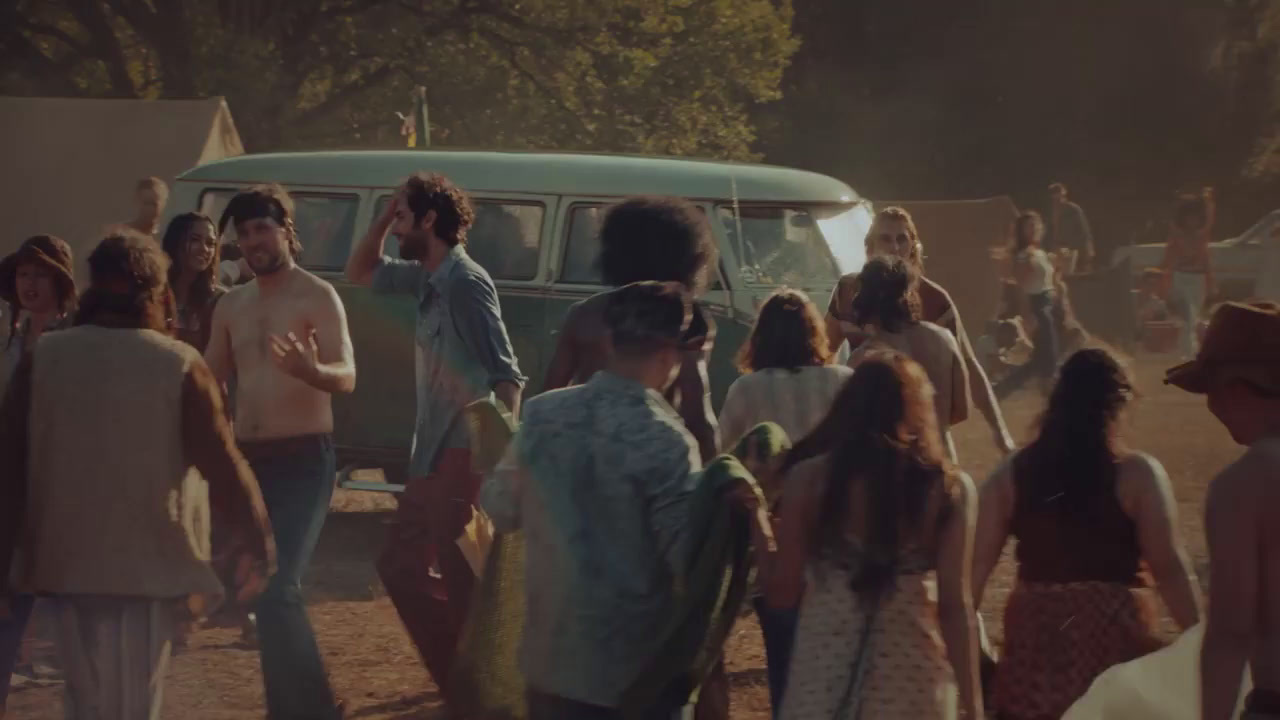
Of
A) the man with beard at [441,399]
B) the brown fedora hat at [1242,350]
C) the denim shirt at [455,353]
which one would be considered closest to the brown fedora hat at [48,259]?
the man with beard at [441,399]

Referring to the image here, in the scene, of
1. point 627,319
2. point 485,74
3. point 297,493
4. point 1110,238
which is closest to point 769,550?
point 627,319

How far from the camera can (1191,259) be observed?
76.7 feet

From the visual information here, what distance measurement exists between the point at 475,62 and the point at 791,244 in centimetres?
2106

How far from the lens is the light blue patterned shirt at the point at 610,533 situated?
13.9ft

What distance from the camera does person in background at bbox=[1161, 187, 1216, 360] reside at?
75.1 ft

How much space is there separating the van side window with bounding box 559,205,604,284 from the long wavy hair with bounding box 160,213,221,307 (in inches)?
123

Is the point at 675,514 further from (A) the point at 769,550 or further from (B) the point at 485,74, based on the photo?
(B) the point at 485,74

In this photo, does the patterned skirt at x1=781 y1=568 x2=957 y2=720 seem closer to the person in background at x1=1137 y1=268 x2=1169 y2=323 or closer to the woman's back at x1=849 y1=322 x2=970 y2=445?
the woman's back at x1=849 y1=322 x2=970 y2=445

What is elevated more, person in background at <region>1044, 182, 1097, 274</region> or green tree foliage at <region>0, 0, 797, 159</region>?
green tree foliage at <region>0, 0, 797, 159</region>

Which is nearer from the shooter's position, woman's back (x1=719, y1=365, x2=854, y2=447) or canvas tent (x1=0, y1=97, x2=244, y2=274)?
woman's back (x1=719, y1=365, x2=854, y2=447)

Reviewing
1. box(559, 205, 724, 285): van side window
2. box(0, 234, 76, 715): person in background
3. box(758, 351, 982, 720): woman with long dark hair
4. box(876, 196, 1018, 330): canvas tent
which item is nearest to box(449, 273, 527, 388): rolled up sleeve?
box(0, 234, 76, 715): person in background

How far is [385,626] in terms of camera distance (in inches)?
374

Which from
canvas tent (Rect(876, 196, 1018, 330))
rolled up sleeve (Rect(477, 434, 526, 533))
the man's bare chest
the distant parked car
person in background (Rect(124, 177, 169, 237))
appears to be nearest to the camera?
rolled up sleeve (Rect(477, 434, 526, 533))

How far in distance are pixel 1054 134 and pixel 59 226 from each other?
2944 centimetres
